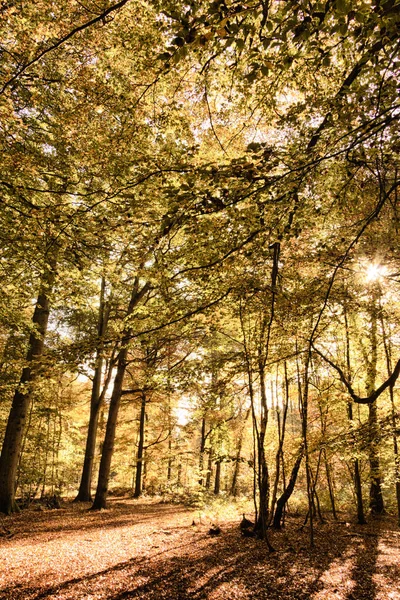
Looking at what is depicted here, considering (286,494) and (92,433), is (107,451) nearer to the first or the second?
(92,433)

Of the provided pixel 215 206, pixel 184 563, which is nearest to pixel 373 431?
pixel 184 563

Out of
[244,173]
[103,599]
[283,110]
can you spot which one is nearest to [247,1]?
[244,173]

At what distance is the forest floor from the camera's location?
505cm

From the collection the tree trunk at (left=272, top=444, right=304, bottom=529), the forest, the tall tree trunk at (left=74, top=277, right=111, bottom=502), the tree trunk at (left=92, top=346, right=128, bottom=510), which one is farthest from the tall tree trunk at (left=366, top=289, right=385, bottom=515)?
the tall tree trunk at (left=74, top=277, right=111, bottom=502)

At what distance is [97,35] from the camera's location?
6133 millimetres

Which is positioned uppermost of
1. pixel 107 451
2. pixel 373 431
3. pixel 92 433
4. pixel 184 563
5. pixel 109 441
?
pixel 373 431

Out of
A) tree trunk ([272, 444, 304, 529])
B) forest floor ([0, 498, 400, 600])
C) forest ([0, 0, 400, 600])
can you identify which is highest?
forest ([0, 0, 400, 600])

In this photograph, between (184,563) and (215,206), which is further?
(184,563)

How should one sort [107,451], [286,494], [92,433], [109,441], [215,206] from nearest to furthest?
[215,206], [286,494], [107,451], [109,441], [92,433]

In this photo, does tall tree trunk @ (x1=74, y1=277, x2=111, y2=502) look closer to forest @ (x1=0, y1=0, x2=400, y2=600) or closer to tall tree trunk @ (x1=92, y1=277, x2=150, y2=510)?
tall tree trunk @ (x1=92, y1=277, x2=150, y2=510)

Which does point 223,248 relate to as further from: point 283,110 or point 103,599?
point 103,599

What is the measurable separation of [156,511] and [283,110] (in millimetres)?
13364

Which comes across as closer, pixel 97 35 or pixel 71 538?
pixel 97 35

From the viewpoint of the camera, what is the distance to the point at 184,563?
248 inches
